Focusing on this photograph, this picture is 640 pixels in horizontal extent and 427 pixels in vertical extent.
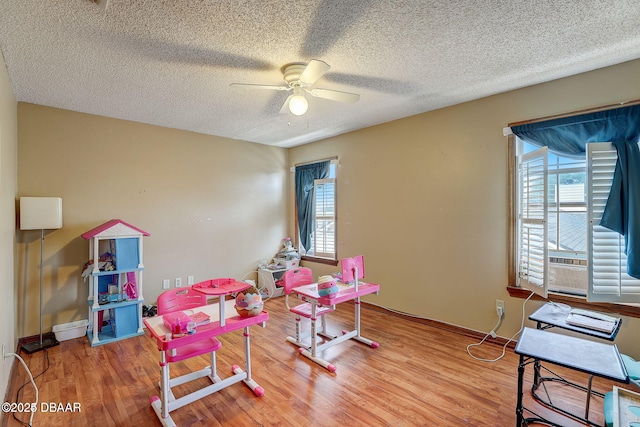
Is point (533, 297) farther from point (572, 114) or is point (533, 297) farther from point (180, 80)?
point (180, 80)

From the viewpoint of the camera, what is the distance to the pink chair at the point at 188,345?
2156mm

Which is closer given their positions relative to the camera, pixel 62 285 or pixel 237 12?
pixel 237 12

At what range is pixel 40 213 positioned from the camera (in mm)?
2986

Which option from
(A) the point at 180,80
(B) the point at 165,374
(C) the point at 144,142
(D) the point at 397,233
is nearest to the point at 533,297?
(D) the point at 397,233

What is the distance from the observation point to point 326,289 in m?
2.76

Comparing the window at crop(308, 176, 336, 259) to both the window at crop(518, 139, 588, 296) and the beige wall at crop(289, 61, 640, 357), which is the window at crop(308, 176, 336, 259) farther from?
the window at crop(518, 139, 588, 296)

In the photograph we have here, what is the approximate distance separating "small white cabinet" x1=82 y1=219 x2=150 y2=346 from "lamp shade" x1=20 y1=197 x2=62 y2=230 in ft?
1.01

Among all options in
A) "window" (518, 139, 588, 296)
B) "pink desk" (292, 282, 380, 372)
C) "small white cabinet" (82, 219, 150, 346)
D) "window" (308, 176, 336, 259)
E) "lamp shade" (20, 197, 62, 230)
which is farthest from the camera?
"window" (308, 176, 336, 259)

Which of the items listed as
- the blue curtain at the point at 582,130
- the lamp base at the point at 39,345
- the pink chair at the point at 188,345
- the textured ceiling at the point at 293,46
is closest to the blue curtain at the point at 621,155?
the blue curtain at the point at 582,130

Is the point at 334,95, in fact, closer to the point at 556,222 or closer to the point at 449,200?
the point at 449,200

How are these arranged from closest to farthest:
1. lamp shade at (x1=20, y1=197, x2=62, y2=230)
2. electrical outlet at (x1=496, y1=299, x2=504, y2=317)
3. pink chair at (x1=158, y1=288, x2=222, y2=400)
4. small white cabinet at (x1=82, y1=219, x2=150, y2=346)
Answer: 1. pink chair at (x1=158, y1=288, x2=222, y2=400)
2. lamp shade at (x1=20, y1=197, x2=62, y2=230)
3. electrical outlet at (x1=496, y1=299, x2=504, y2=317)
4. small white cabinet at (x1=82, y1=219, x2=150, y2=346)

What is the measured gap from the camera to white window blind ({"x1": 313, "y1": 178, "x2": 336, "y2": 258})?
485 centimetres

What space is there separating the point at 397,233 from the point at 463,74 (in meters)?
1.99

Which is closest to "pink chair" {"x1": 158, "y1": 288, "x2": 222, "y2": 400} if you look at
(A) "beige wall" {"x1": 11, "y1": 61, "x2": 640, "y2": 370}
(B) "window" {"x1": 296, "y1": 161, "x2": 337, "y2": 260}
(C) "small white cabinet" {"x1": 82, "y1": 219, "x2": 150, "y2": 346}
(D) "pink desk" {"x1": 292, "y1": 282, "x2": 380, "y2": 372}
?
(D) "pink desk" {"x1": 292, "y1": 282, "x2": 380, "y2": 372}
